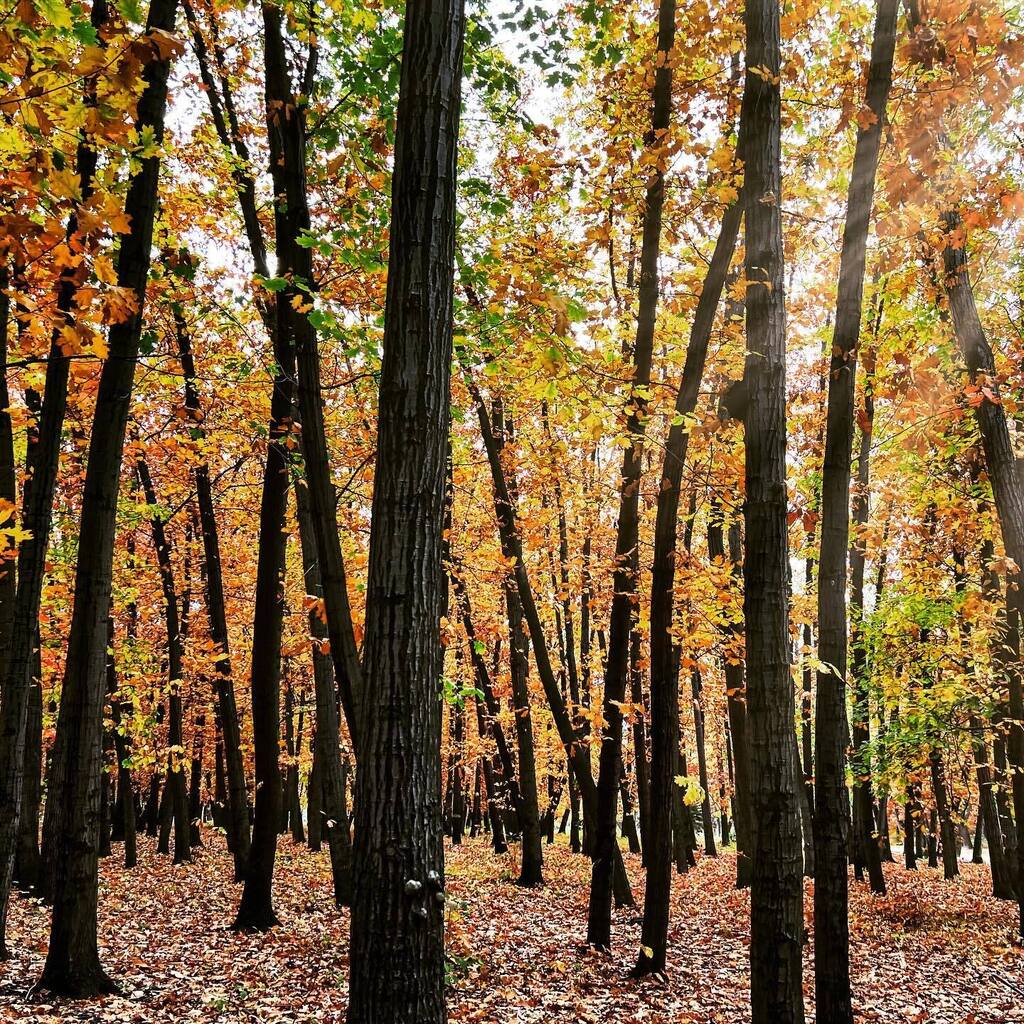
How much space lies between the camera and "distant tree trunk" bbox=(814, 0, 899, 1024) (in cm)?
580

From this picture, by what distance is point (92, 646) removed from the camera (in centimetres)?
672

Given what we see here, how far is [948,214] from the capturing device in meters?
7.98

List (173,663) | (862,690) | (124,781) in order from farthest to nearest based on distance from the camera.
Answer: (124,781), (173,663), (862,690)

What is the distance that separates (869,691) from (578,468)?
820 cm

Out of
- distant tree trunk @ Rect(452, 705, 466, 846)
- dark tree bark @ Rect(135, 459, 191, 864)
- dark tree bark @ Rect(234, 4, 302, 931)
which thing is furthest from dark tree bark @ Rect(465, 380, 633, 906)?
distant tree trunk @ Rect(452, 705, 466, 846)

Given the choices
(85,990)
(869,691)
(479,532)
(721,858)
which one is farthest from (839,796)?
(721,858)

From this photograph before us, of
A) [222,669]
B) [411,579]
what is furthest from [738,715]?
[411,579]

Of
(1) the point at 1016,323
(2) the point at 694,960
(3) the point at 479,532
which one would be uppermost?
(1) the point at 1016,323

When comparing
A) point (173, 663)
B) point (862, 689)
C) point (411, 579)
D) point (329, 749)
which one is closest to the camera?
point (411, 579)

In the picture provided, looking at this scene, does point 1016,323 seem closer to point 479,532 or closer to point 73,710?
point 479,532

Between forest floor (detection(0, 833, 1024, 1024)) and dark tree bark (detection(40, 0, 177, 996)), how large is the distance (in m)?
0.46

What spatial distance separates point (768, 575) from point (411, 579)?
2.85 m

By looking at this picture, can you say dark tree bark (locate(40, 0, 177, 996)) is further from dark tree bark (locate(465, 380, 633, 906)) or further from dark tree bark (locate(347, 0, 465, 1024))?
dark tree bark (locate(465, 380, 633, 906))

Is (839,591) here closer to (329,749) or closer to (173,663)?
(329,749)
